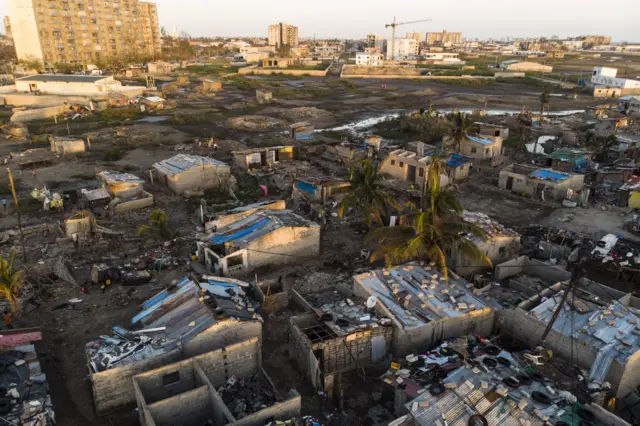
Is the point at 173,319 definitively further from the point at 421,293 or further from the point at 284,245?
the point at 421,293

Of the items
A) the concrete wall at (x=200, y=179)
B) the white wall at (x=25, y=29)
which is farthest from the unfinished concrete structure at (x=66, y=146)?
the white wall at (x=25, y=29)

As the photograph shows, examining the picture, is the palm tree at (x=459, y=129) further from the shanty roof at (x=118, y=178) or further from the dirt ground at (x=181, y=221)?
the shanty roof at (x=118, y=178)

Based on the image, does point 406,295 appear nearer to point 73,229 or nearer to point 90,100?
point 73,229

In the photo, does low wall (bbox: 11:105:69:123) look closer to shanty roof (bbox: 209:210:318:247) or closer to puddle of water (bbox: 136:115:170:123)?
puddle of water (bbox: 136:115:170:123)

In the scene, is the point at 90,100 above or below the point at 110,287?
above

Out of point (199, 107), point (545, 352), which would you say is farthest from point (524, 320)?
point (199, 107)
